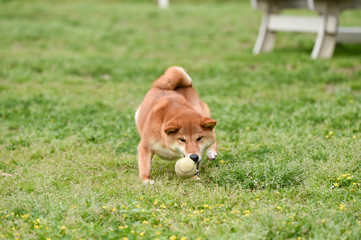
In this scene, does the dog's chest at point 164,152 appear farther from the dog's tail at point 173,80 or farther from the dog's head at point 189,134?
the dog's tail at point 173,80

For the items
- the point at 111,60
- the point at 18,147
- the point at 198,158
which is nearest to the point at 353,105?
the point at 198,158

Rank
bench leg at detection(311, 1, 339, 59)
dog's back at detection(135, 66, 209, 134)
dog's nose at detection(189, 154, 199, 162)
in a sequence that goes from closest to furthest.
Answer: dog's nose at detection(189, 154, 199, 162), dog's back at detection(135, 66, 209, 134), bench leg at detection(311, 1, 339, 59)

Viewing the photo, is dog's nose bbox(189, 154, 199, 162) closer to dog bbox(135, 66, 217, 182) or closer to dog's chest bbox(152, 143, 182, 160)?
dog bbox(135, 66, 217, 182)

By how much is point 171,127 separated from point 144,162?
657 millimetres

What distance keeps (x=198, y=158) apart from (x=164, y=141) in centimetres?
48

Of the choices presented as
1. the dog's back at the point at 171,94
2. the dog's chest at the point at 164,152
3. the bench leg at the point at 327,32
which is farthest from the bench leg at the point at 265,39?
the dog's chest at the point at 164,152

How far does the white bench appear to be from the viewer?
10438 millimetres

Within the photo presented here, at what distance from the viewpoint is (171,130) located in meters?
4.70

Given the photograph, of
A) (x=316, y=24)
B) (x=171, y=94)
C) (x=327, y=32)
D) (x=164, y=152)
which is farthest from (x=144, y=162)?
(x=316, y=24)

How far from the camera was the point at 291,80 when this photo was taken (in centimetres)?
954

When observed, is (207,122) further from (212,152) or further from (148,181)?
(148,181)

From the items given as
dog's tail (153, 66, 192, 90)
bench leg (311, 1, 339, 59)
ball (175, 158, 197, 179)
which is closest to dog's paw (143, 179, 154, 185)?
ball (175, 158, 197, 179)

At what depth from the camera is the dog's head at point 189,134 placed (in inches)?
185

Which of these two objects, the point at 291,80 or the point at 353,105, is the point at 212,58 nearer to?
the point at 291,80
